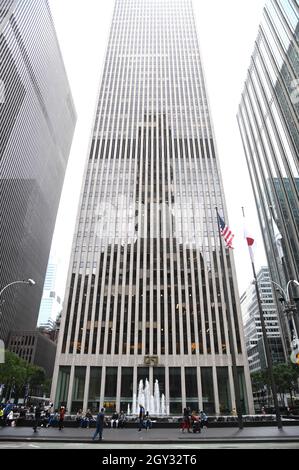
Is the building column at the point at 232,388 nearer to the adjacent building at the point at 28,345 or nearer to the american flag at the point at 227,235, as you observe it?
the american flag at the point at 227,235

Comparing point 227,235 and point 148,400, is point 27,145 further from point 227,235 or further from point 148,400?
point 227,235

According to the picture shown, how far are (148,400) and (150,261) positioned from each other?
85.7 ft

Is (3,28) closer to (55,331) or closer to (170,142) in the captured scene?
(170,142)

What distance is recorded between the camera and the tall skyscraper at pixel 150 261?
52.2 m

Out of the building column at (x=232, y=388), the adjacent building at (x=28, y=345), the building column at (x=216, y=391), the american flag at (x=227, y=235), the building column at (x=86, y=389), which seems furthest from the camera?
the adjacent building at (x=28, y=345)

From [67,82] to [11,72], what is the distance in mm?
71923

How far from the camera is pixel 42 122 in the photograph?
133 m

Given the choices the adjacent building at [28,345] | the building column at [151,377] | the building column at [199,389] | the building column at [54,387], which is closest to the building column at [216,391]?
the building column at [199,389]

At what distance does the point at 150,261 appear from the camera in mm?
61688

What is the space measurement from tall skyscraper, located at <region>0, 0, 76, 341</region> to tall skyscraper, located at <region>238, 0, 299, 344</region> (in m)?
78.3

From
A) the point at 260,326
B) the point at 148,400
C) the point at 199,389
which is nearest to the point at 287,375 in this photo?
the point at 199,389

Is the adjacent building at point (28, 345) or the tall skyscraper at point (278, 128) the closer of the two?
the tall skyscraper at point (278, 128)

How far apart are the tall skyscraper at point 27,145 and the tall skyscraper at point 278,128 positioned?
7831 centimetres

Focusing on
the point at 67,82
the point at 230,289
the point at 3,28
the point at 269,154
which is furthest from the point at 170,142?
the point at 67,82
